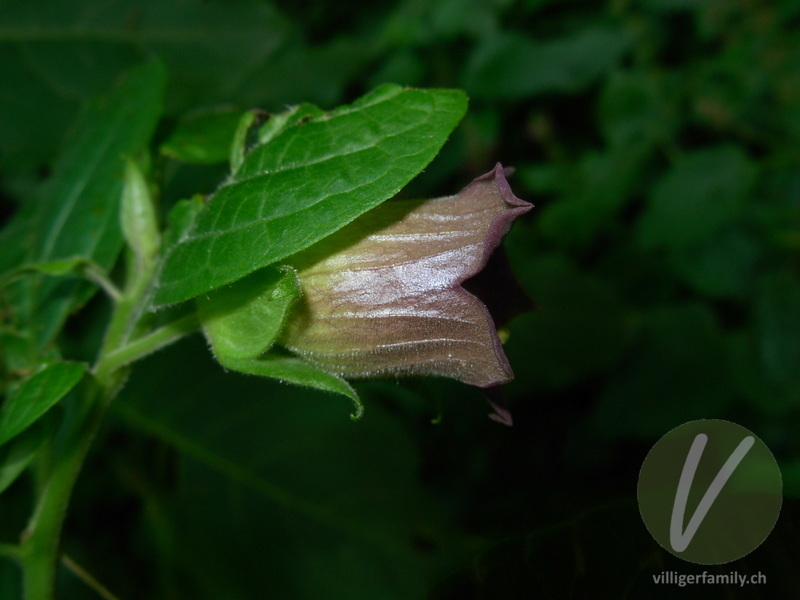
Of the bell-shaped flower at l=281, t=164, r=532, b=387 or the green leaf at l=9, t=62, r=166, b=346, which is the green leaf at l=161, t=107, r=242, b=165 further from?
the bell-shaped flower at l=281, t=164, r=532, b=387

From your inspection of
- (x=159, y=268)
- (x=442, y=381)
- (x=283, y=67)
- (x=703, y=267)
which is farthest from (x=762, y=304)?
(x=159, y=268)

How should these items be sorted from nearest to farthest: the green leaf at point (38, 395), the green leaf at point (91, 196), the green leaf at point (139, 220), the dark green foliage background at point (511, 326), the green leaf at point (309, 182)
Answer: the green leaf at point (309, 182)
the green leaf at point (38, 395)
the green leaf at point (139, 220)
the green leaf at point (91, 196)
the dark green foliage background at point (511, 326)

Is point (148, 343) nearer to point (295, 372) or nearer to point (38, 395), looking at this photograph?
point (38, 395)

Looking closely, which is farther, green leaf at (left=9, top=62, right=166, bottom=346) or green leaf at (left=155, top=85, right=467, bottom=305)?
green leaf at (left=9, top=62, right=166, bottom=346)

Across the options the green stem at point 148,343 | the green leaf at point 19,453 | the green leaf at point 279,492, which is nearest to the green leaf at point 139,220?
the green stem at point 148,343

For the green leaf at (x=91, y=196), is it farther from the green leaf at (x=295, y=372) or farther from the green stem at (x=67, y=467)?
the green leaf at (x=295, y=372)

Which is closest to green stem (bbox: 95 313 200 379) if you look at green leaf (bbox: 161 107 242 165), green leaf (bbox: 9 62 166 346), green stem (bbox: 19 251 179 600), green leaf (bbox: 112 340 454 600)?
green stem (bbox: 19 251 179 600)
